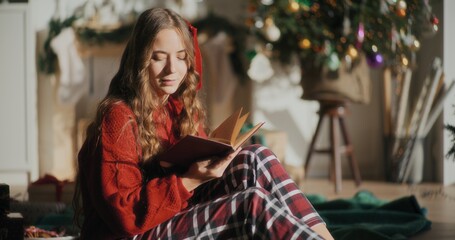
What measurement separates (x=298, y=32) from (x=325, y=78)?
0.29 m

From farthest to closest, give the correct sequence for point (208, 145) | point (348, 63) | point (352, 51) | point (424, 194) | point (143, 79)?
point (348, 63), point (352, 51), point (424, 194), point (143, 79), point (208, 145)

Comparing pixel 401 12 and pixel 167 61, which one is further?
pixel 401 12

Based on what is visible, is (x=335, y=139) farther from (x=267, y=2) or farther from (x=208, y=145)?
(x=208, y=145)

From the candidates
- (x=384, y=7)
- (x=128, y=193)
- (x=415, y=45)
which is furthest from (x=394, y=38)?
(x=128, y=193)

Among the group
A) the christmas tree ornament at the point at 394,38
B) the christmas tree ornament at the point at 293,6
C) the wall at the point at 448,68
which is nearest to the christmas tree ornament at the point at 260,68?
the christmas tree ornament at the point at 293,6

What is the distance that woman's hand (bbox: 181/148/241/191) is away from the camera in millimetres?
1909

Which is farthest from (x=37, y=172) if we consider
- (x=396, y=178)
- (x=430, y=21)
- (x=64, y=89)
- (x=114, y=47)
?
(x=430, y=21)

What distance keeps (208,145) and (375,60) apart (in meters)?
2.91

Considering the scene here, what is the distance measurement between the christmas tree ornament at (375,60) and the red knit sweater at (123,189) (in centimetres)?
283

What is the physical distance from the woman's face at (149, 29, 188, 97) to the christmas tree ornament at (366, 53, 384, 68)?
8.80ft

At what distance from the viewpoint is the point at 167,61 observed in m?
2.07

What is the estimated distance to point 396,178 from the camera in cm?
503

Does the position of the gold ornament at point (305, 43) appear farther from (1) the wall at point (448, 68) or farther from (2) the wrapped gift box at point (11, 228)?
(2) the wrapped gift box at point (11, 228)

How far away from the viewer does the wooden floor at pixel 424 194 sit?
3322 millimetres
